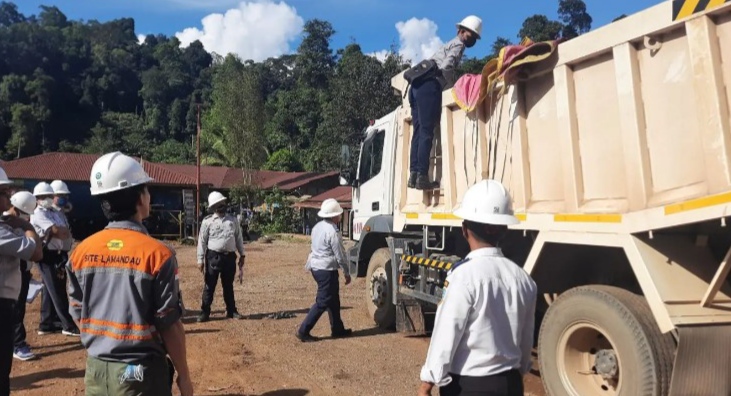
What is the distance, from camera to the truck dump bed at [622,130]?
363 cm

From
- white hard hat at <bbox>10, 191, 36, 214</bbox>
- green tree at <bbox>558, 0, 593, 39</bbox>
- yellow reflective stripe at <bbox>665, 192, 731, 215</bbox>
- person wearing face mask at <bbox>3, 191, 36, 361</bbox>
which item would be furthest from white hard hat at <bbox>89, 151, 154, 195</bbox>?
green tree at <bbox>558, 0, 593, 39</bbox>

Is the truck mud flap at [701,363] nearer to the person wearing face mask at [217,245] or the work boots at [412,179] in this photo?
the work boots at [412,179]

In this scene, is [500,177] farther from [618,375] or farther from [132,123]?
[132,123]

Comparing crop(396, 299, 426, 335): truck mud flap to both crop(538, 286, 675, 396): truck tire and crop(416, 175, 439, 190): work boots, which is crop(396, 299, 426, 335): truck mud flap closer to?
crop(416, 175, 439, 190): work boots

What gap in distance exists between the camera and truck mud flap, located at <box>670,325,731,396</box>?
3850 millimetres

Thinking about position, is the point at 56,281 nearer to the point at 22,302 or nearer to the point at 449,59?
the point at 22,302

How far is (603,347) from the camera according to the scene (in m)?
4.52

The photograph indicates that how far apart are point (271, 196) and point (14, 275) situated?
102 feet

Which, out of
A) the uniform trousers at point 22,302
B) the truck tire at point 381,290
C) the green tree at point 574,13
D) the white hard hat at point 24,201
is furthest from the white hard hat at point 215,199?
the green tree at point 574,13

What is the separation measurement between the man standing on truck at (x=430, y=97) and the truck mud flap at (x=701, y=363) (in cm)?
345

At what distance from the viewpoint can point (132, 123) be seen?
218 feet

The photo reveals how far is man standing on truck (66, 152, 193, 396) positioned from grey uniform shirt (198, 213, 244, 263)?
5776 mm

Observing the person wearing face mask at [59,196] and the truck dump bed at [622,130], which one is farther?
the person wearing face mask at [59,196]

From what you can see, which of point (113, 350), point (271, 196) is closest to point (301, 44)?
point (271, 196)
